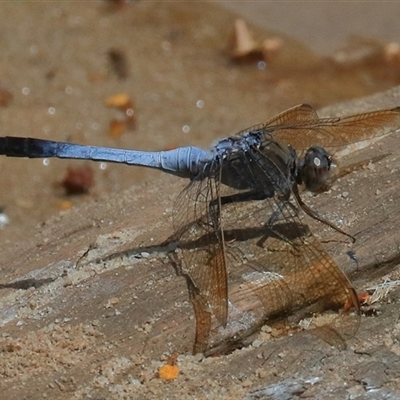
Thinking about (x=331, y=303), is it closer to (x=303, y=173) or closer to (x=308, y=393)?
(x=308, y=393)

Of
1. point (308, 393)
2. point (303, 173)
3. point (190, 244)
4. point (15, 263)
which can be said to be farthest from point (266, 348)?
point (15, 263)

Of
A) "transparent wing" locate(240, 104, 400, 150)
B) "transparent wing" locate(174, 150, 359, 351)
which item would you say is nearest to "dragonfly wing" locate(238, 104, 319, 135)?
"transparent wing" locate(240, 104, 400, 150)

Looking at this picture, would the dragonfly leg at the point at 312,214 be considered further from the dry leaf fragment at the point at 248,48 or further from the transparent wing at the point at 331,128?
the dry leaf fragment at the point at 248,48

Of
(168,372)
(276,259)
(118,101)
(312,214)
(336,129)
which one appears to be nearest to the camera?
(168,372)

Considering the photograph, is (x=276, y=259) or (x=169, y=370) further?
(x=276, y=259)

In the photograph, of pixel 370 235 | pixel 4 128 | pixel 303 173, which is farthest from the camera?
pixel 4 128

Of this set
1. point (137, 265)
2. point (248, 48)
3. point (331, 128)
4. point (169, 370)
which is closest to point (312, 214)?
point (331, 128)

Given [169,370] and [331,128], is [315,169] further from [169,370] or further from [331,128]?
[169,370]

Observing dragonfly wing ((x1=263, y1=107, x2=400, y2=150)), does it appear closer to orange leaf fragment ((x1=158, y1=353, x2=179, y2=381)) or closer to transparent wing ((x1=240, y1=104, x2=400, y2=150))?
transparent wing ((x1=240, y1=104, x2=400, y2=150))
